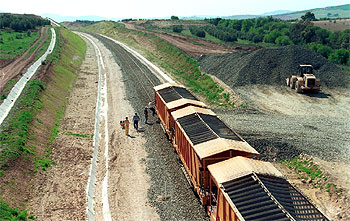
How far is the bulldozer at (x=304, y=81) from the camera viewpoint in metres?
34.2

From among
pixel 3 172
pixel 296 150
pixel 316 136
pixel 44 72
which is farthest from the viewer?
pixel 44 72

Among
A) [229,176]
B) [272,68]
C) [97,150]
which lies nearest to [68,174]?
[97,150]

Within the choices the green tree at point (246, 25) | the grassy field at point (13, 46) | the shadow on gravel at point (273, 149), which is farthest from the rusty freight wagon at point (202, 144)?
the green tree at point (246, 25)

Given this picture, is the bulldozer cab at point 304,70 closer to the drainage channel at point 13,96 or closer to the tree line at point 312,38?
the tree line at point 312,38

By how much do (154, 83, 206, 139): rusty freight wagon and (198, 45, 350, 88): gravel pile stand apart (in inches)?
527

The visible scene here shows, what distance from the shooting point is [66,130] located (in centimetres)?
2325

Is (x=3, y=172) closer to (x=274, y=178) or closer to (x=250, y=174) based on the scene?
(x=250, y=174)

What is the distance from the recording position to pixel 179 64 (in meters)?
50.2

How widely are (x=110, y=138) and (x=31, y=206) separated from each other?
9.05 metres

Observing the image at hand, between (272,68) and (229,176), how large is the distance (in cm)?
3124

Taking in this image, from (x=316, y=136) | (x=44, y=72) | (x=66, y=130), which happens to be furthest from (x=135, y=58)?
(x=316, y=136)

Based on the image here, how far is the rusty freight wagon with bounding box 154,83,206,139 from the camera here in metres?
21.1

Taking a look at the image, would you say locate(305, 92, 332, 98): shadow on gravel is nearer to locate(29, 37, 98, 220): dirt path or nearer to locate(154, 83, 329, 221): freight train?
locate(154, 83, 329, 221): freight train

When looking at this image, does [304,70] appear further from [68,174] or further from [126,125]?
[68,174]
